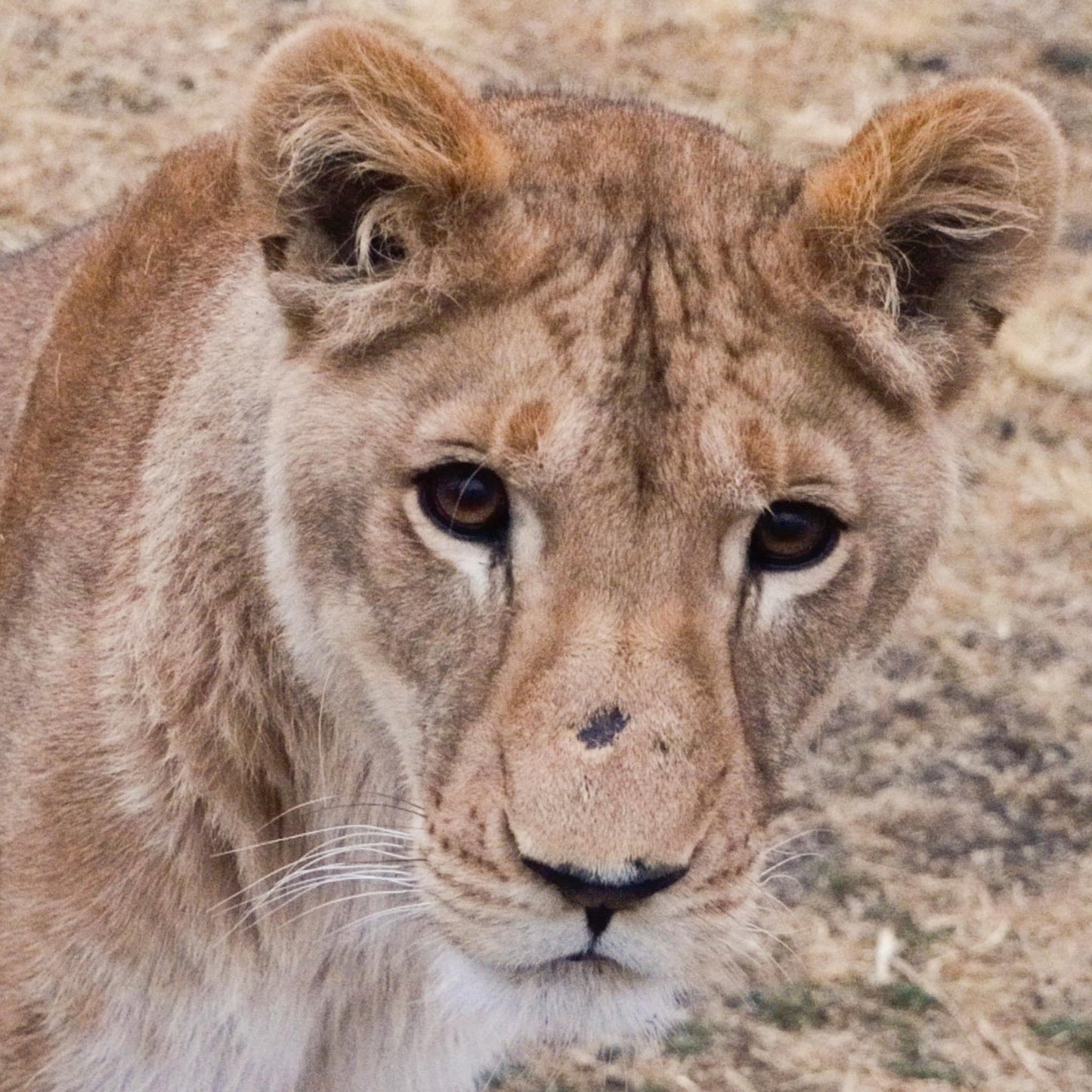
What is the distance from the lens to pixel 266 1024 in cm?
269

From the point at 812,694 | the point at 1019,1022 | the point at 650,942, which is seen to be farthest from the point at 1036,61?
the point at 650,942

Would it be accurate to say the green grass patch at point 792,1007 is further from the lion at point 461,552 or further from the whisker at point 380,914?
the whisker at point 380,914

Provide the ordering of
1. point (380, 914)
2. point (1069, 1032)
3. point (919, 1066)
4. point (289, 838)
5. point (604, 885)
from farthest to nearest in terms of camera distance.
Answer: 1. point (1069, 1032)
2. point (919, 1066)
3. point (289, 838)
4. point (380, 914)
5. point (604, 885)

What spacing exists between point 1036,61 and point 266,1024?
5017 mm

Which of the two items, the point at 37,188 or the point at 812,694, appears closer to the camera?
the point at 812,694

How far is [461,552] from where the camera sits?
7.21 feet

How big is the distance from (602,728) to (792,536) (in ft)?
1.16

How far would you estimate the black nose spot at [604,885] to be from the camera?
77.8 inches

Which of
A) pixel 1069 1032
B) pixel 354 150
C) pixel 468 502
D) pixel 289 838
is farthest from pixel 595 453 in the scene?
pixel 1069 1032

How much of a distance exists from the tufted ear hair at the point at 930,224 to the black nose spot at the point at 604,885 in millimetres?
693

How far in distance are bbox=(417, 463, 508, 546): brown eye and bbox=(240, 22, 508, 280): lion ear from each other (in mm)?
281

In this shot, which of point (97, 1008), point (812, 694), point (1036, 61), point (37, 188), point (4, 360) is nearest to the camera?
point (812, 694)

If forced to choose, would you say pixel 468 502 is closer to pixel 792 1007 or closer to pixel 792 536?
pixel 792 536

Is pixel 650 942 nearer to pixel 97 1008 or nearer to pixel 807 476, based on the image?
pixel 807 476
